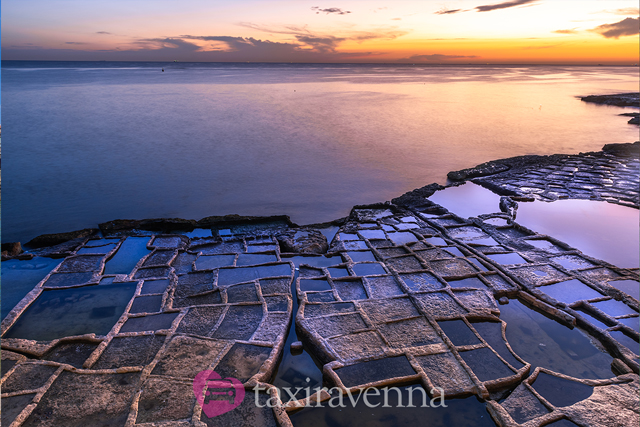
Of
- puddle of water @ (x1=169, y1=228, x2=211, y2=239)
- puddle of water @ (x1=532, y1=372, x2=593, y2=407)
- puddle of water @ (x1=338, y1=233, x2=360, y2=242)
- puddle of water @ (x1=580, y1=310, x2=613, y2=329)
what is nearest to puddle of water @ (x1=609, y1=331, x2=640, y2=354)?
puddle of water @ (x1=580, y1=310, x2=613, y2=329)

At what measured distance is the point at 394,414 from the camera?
473 cm

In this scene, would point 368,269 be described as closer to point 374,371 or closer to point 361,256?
point 361,256

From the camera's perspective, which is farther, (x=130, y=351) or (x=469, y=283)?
(x=469, y=283)

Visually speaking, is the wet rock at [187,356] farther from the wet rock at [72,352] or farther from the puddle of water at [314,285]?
the puddle of water at [314,285]

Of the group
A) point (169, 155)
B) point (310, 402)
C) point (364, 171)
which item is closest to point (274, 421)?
point (310, 402)

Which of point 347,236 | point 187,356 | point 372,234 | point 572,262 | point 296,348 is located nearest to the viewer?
point 187,356

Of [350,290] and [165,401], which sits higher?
[165,401]

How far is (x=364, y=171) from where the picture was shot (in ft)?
55.9

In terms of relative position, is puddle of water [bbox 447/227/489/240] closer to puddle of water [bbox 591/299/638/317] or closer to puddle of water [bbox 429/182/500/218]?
puddle of water [bbox 429/182/500/218]

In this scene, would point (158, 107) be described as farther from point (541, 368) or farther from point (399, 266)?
point (541, 368)

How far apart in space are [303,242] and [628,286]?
702 centimetres

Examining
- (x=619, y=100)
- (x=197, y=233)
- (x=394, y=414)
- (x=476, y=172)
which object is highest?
(x=619, y=100)

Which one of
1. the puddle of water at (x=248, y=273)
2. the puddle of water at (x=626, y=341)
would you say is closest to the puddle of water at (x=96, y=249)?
the puddle of water at (x=248, y=273)

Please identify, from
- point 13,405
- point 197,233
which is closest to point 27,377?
point 13,405
